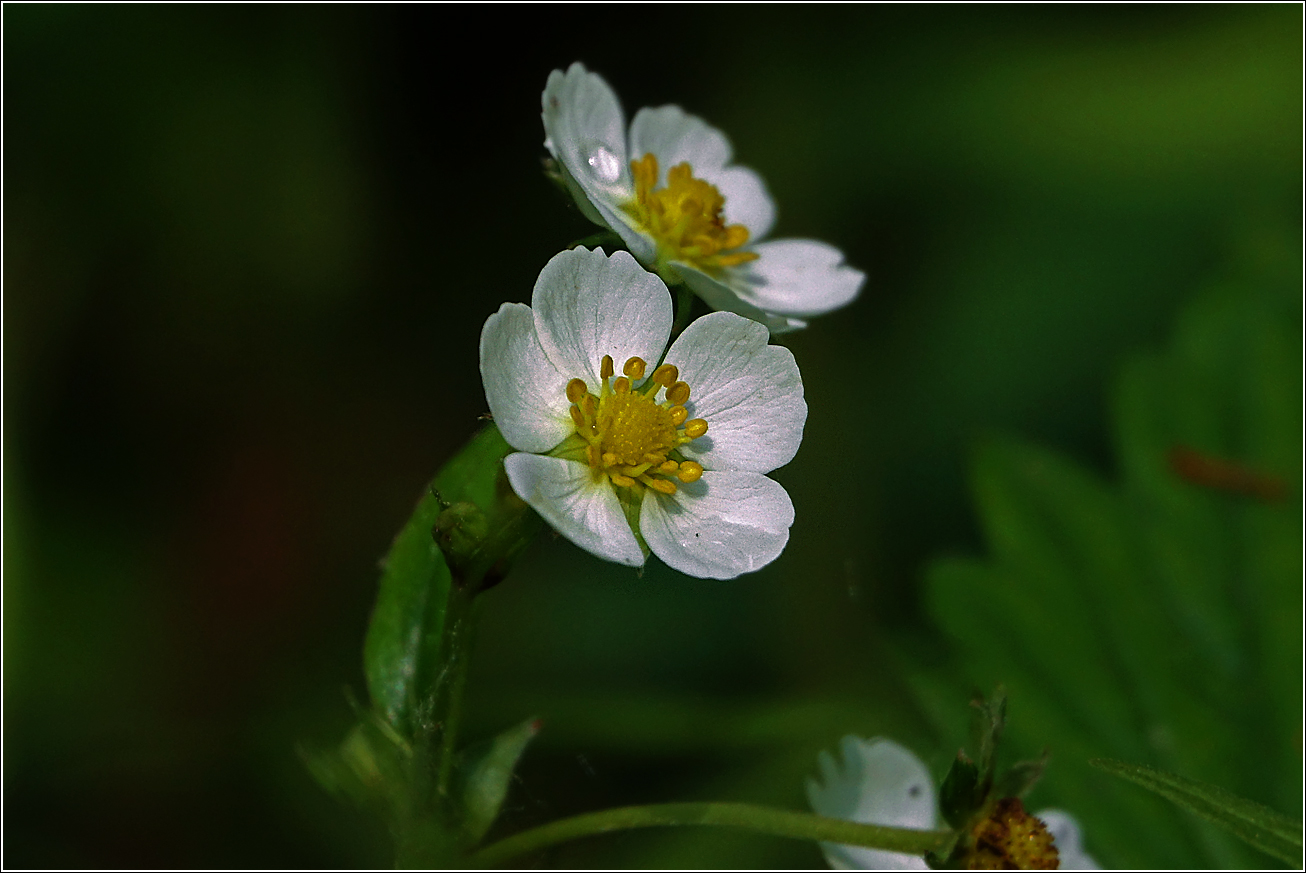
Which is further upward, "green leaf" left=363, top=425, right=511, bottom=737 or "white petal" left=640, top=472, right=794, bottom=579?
"green leaf" left=363, top=425, right=511, bottom=737

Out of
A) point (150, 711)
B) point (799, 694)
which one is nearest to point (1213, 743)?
point (799, 694)

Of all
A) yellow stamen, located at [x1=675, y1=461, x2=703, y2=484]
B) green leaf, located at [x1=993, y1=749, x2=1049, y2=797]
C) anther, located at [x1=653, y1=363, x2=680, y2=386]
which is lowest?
green leaf, located at [x1=993, y1=749, x2=1049, y2=797]

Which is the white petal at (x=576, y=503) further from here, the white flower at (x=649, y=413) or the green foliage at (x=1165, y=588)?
the green foliage at (x=1165, y=588)

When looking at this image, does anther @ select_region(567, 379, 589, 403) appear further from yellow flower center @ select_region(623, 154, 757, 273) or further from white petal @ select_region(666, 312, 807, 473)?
yellow flower center @ select_region(623, 154, 757, 273)

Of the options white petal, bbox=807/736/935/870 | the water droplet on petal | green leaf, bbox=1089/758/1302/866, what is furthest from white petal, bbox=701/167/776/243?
green leaf, bbox=1089/758/1302/866

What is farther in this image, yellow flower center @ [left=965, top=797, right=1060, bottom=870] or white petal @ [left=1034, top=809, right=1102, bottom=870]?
white petal @ [left=1034, top=809, right=1102, bottom=870]

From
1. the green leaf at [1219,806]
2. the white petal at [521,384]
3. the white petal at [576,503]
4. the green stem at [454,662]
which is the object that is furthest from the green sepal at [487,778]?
the green leaf at [1219,806]
